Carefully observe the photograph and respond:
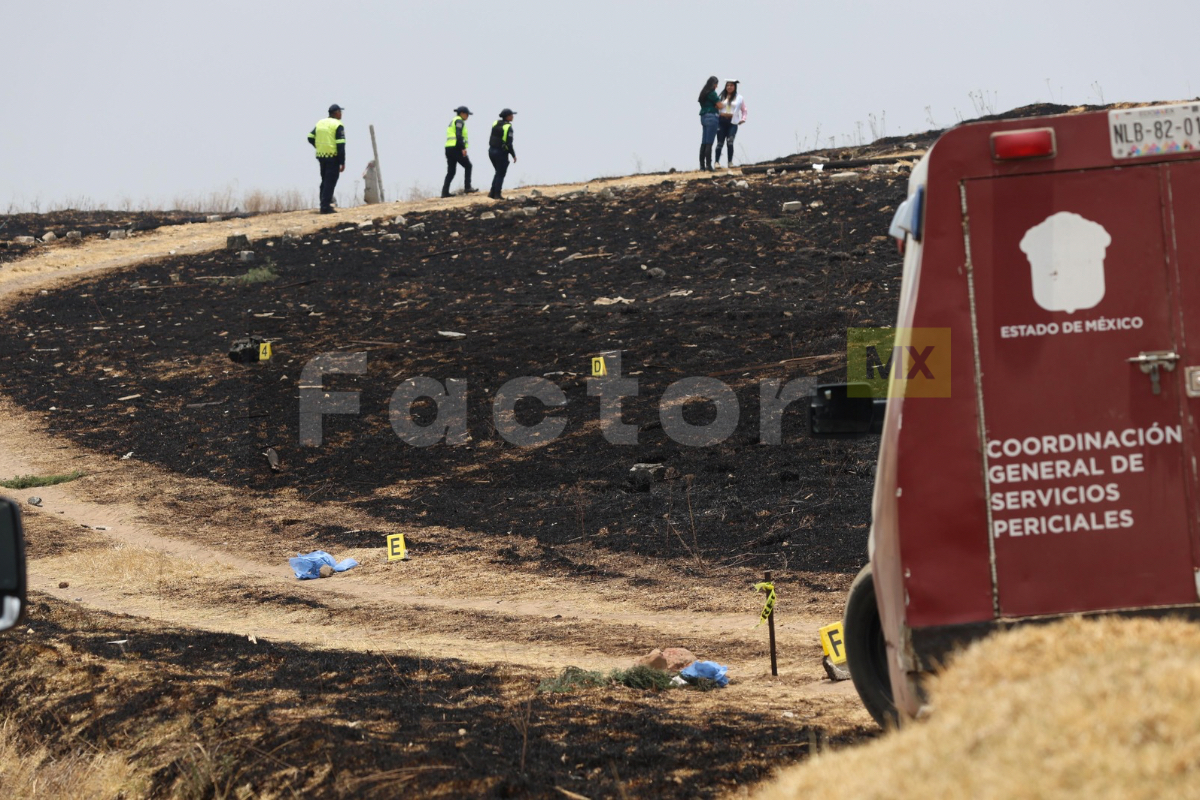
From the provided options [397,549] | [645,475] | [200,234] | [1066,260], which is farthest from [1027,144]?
[200,234]

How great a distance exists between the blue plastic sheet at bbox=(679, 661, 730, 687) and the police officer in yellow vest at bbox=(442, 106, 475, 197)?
24168 millimetres

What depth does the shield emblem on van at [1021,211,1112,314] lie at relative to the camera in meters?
4.09

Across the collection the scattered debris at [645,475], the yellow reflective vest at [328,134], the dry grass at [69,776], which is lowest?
the dry grass at [69,776]

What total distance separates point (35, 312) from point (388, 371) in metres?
10.4

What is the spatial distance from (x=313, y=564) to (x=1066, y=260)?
958 cm

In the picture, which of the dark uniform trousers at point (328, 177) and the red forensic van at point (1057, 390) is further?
the dark uniform trousers at point (328, 177)

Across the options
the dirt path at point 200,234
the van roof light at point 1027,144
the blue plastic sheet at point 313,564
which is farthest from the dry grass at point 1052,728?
the dirt path at point 200,234

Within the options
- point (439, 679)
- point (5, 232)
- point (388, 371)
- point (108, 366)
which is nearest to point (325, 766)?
point (439, 679)

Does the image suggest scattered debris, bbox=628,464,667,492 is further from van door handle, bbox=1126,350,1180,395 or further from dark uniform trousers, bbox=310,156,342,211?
dark uniform trousers, bbox=310,156,342,211

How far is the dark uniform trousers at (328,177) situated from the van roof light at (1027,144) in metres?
27.3

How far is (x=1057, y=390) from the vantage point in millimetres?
4117

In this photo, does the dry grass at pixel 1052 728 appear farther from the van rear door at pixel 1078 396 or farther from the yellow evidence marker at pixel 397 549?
the yellow evidence marker at pixel 397 549

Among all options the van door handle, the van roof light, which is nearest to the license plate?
the van roof light

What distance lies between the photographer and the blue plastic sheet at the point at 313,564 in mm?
12297
